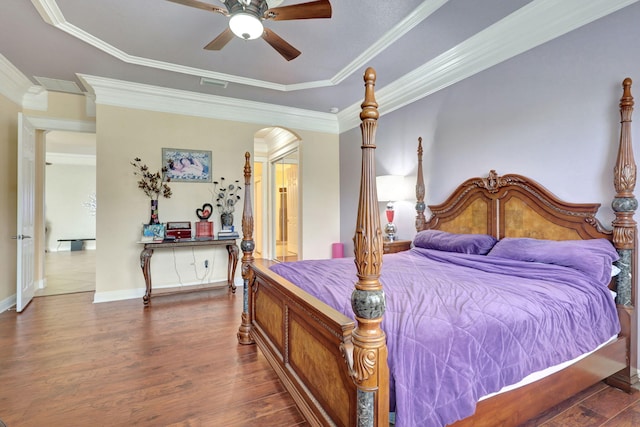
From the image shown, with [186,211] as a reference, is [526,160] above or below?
above

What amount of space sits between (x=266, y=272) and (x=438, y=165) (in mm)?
2333

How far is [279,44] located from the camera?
2535 millimetres

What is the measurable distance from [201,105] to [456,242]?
12.8 feet

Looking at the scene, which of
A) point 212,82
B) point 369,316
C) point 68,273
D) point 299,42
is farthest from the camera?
point 68,273

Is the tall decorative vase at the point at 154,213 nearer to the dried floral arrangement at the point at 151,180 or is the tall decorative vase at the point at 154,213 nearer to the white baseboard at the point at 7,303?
the dried floral arrangement at the point at 151,180

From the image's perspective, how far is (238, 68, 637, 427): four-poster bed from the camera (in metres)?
1.09

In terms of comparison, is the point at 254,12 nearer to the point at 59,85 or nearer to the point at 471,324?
the point at 471,324

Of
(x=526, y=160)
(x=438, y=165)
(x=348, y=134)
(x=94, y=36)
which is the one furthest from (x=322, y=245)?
(x=94, y=36)

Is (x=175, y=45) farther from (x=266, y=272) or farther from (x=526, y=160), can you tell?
(x=526, y=160)

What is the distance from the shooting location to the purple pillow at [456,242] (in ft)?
9.00

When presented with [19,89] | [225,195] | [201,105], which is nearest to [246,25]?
[201,105]

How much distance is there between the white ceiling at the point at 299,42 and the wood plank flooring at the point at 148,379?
111 inches

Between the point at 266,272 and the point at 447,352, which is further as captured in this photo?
the point at 266,272

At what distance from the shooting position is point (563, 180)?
2.43 metres
